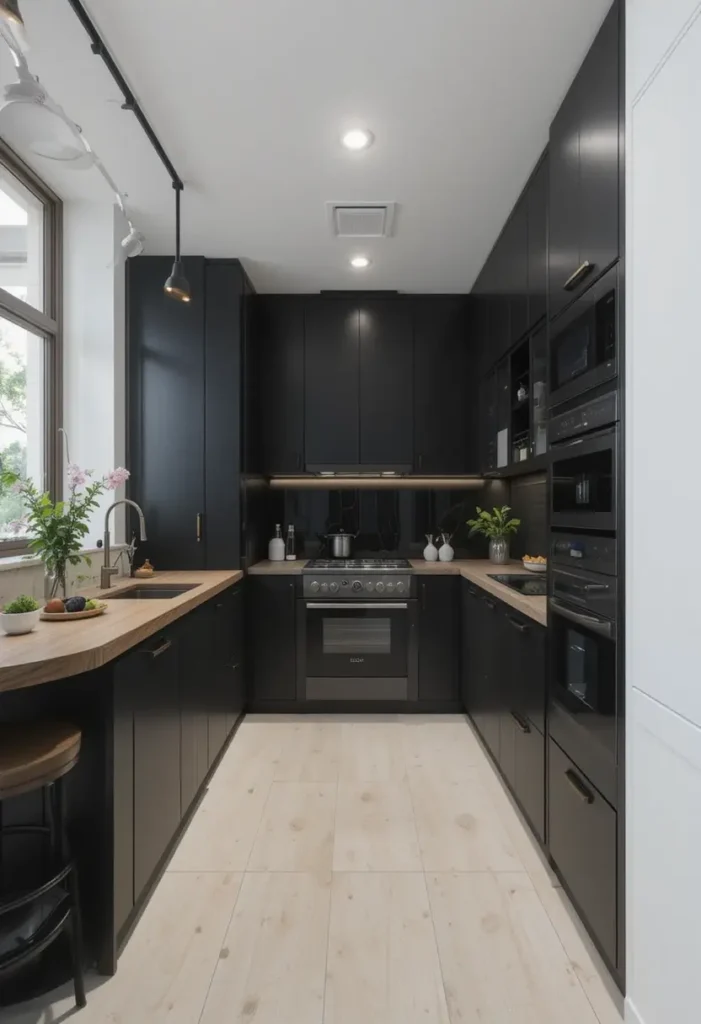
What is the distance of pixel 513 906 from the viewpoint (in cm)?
176

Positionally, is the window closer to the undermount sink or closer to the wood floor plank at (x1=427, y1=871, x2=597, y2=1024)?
the undermount sink

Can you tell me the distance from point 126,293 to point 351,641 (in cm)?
246

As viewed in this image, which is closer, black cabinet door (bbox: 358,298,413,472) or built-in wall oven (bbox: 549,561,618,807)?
built-in wall oven (bbox: 549,561,618,807)

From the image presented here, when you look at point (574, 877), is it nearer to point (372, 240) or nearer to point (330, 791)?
point (330, 791)

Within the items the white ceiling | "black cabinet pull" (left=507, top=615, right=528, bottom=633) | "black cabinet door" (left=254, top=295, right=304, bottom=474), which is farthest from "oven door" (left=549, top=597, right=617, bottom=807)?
"black cabinet door" (left=254, top=295, right=304, bottom=474)

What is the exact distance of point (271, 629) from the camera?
341 cm

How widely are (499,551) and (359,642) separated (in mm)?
1099

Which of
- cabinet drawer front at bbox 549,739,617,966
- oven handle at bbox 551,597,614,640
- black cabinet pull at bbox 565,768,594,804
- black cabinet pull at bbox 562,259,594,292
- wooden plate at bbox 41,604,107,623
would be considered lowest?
cabinet drawer front at bbox 549,739,617,966

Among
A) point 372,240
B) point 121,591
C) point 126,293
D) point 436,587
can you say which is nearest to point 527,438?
point 436,587

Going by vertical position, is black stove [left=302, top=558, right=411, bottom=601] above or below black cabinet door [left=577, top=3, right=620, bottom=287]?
below

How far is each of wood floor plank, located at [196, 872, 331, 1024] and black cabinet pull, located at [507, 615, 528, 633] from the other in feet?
3.77

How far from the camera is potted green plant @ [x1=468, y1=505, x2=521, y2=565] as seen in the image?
11.6 feet

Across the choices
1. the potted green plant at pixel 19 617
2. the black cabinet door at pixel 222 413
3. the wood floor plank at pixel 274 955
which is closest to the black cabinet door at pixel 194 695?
the wood floor plank at pixel 274 955

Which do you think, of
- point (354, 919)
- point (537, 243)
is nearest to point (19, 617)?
point (354, 919)
